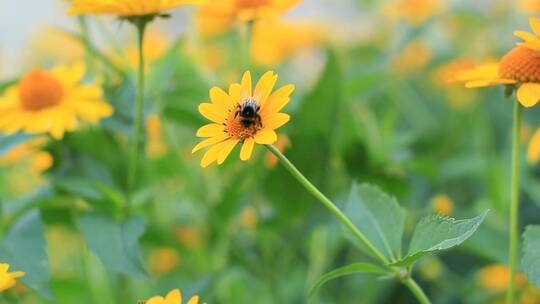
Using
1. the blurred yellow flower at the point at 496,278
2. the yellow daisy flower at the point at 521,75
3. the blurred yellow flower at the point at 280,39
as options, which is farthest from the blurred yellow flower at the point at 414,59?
the yellow daisy flower at the point at 521,75

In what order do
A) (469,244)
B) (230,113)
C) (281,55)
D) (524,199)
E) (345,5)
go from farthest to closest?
1. (345,5)
2. (281,55)
3. (524,199)
4. (469,244)
5. (230,113)

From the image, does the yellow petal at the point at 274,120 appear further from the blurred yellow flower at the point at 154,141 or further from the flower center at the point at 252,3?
the blurred yellow flower at the point at 154,141

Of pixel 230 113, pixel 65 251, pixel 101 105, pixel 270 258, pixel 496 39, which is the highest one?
pixel 496 39

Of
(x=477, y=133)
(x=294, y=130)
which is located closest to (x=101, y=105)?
(x=294, y=130)

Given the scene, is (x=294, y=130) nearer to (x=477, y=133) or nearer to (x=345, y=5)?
(x=477, y=133)

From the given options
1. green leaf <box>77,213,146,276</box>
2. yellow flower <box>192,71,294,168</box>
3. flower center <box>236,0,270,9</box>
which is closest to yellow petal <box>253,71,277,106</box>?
yellow flower <box>192,71,294,168</box>

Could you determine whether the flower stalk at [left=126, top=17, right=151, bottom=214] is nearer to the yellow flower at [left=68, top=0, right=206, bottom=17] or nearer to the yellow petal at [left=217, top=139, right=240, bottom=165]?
the yellow flower at [left=68, top=0, right=206, bottom=17]

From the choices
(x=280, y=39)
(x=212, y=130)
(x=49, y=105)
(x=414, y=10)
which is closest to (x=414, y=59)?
(x=414, y=10)
